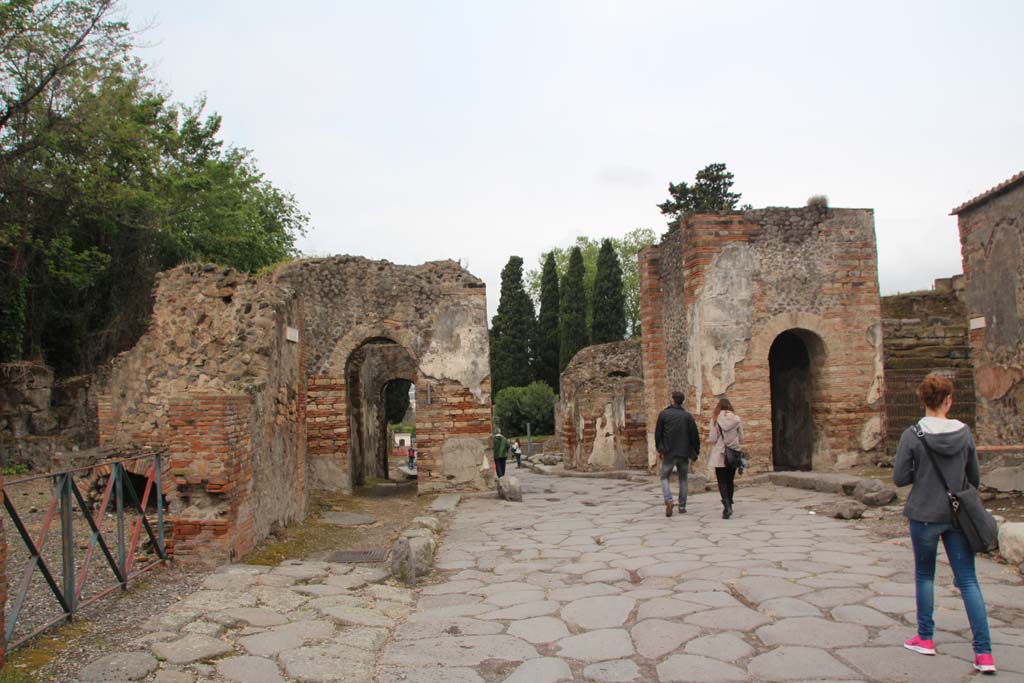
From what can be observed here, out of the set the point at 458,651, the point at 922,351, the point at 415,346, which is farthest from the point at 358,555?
the point at 922,351

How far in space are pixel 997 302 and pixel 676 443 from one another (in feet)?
16.6

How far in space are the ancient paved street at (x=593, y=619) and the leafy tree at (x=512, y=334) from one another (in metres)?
31.2

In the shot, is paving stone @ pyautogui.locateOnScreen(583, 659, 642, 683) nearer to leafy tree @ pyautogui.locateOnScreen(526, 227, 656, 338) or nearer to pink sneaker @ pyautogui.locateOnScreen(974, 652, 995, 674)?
pink sneaker @ pyautogui.locateOnScreen(974, 652, 995, 674)

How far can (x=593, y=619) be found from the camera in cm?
509

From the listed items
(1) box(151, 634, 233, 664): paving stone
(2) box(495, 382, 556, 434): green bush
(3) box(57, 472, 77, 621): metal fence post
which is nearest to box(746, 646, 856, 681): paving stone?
(1) box(151, 634, 233, 664): paving stone

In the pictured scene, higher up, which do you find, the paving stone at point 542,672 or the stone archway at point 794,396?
the stone archway at point 794,396

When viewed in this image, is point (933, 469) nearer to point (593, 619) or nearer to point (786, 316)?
point (593, 619)

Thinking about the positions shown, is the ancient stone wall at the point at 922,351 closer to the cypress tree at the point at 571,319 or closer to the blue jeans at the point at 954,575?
Result: the blue jeans at the point at 954,575

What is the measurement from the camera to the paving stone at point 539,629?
15.6 ft

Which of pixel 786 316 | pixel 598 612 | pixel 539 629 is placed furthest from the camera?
pixel 786 316

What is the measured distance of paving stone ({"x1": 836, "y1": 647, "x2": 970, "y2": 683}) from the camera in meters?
3.79

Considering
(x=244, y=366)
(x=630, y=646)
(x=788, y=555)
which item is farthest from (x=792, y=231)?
(x=630, y=646)

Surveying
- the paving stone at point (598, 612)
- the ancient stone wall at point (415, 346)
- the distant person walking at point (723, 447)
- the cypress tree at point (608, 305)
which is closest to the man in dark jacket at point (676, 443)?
the distant person walking at point (723, 447)

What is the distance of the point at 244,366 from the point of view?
7.75m
